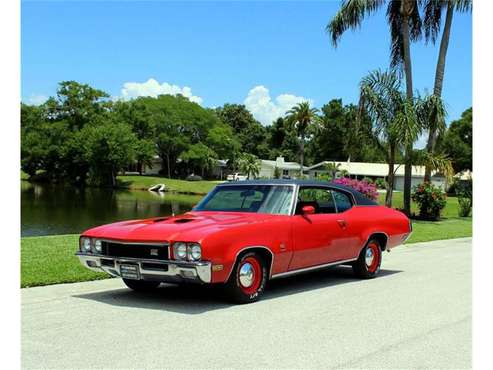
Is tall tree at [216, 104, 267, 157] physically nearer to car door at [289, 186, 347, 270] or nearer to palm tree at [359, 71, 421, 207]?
palm tree at [359, 71, 421, 207]

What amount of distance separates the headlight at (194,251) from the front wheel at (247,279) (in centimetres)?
62

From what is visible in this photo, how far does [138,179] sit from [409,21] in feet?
201

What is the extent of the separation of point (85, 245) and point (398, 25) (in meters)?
25.7

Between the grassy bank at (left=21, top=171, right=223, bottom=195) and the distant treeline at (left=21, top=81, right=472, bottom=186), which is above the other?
the distant treeline at (left=21, top=81, right=472, bottom=186)

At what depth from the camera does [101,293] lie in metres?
8.34

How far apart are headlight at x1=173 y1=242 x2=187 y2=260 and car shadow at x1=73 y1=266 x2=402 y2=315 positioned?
66 cm

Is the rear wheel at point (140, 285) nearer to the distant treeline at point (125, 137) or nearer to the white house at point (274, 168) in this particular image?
the distant treeline at point (125, 137)

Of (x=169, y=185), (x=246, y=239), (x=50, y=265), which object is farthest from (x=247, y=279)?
(x=169, y=185)

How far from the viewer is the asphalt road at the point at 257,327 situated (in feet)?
17.4

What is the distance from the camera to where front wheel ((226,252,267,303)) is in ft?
24.6

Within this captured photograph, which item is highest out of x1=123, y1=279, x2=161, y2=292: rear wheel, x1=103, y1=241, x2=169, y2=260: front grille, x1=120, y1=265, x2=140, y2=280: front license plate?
x1=103, y1=241, x2=169, y2=260: front grille

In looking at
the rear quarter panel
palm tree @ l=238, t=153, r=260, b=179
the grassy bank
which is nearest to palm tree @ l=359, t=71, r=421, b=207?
the rear quarter panel
